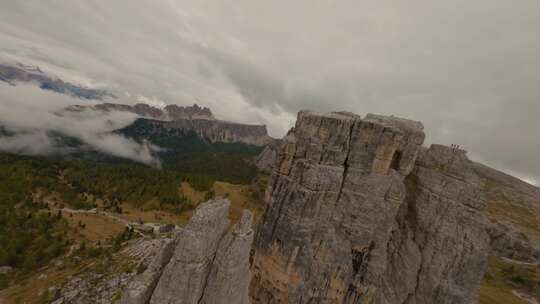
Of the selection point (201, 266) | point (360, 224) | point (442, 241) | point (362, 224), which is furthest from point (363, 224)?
point (201, 266)

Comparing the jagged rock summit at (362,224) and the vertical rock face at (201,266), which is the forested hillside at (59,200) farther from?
the jagged rock summit at (362,224)

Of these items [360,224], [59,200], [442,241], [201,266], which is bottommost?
[59,200]

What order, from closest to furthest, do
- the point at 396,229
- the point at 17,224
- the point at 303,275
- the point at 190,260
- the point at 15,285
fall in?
the point at 190,260, the point at 303,275, the point at 396,229, the point at 15,285, the point at 17,224

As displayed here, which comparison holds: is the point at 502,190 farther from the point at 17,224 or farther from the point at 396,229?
the point at 17,224

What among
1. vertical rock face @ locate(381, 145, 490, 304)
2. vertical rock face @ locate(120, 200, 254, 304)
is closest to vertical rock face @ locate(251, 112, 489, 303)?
vertical rock face @ locate(381, 145, 490, 304)

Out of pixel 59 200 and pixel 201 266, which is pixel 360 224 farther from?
pixel 59 200

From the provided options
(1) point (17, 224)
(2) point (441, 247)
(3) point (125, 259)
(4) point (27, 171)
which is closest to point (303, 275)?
(2) point (441, 247)
